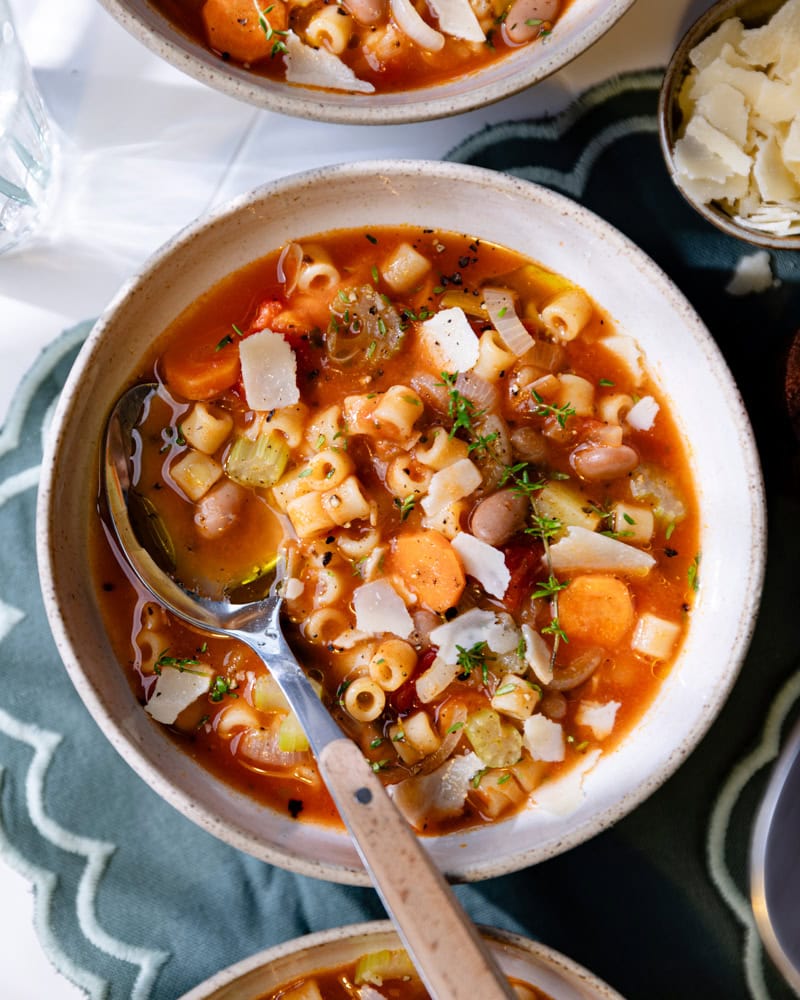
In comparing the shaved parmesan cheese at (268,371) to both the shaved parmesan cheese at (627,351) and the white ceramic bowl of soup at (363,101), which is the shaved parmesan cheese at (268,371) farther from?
the shaved parmesan cheese at (627,351)

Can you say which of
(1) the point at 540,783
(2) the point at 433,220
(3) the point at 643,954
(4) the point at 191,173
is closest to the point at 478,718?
(1) the point at 540,783

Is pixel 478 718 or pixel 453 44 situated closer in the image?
pixel 478 718

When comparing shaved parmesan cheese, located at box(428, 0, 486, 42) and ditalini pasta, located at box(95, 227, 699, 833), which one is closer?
ditalini pasta, located at box(95, 227, 699, 833)

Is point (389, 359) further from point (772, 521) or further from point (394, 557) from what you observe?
point (772, 521)

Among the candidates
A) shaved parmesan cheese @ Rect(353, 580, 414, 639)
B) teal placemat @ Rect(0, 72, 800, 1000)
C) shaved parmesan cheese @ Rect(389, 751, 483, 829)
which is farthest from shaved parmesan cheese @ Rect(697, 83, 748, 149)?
shaved parmesan cheese @ Rect(389, 751, 483, 829)

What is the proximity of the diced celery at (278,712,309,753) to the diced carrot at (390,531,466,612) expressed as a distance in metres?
0.51

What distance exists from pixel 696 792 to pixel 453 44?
2.45 m

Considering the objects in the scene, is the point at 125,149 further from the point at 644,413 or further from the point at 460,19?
the point at 644,413

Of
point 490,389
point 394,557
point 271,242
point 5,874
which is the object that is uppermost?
point 271,242

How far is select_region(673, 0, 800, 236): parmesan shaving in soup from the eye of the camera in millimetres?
2934

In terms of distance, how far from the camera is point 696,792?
3178mm

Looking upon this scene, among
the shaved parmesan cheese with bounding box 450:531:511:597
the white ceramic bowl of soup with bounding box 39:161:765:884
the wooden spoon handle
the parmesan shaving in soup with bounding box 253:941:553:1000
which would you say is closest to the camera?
the wooden spoon handle

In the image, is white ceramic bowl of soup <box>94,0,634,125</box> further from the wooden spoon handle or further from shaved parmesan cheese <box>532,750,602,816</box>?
shaved parmesan cheese <box>532,750,602,816</box>

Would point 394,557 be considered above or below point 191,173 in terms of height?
below
